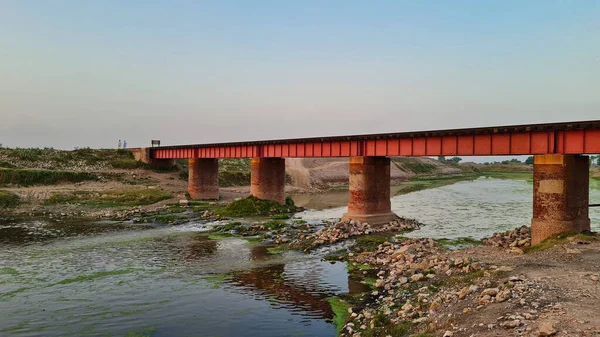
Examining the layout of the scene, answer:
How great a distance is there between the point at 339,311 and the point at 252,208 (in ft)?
102

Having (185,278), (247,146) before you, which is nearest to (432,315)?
(185,278)

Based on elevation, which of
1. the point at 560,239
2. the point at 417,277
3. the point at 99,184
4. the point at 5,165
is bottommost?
the point at 417,277

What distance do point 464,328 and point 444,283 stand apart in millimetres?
5317

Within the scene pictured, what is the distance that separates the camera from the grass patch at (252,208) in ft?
149

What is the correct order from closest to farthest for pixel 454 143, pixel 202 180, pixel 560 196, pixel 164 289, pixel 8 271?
1. pixel 164 289
2. pixel 8 271
3. pixel 560 196
4. pixel 454 143
5. pixel 202 180

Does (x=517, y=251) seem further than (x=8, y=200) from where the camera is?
No

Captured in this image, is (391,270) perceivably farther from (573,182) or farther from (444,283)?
(573,182)

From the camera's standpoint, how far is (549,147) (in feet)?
86.7

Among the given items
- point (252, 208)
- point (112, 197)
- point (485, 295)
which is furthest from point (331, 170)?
point (485, 295)

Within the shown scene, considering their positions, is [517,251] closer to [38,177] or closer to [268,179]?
[268,179]

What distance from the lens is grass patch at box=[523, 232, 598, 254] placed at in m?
22.2

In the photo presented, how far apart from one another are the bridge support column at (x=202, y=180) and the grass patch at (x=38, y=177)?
15278 mm

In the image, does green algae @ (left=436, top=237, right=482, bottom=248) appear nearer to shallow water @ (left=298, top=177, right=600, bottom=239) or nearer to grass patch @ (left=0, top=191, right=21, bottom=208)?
shallow water @ (left=298, top=177, right=600, bottom=239)

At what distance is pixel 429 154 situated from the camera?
3478cm
